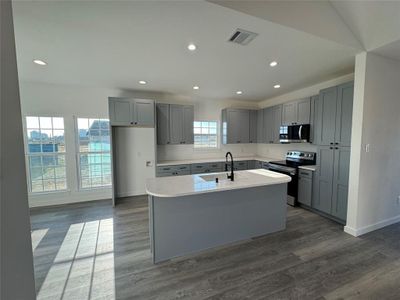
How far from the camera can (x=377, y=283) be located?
187 cm

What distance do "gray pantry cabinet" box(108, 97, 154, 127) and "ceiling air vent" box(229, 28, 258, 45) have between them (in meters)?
2.64

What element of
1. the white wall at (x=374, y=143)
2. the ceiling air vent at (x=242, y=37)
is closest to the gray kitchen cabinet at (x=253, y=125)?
the white wall at (x=374, y=143)

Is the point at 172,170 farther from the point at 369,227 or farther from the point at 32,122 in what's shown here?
the point at 369,227

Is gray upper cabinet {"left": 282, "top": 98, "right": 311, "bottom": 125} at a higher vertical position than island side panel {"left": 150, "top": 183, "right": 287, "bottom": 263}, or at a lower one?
higher

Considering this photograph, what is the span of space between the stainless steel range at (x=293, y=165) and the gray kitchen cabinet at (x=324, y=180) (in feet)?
1.36

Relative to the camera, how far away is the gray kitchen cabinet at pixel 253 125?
5.50 meters

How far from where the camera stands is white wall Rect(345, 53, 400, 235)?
261cm

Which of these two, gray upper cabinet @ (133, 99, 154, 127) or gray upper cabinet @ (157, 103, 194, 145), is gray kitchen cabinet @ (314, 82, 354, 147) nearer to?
gray upper cabinet @ (157, 103, 194, 145)

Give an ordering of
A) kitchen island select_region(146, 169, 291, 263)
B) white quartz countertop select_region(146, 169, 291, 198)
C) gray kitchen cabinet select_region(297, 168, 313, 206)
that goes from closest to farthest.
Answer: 1. white quartz countertop select_region(146, 169, 291, 198)
2. kitchen island select_region(146, 169, 291, 263)
3. gray kitchen cabinet select_region(297, 168, 313, 206)

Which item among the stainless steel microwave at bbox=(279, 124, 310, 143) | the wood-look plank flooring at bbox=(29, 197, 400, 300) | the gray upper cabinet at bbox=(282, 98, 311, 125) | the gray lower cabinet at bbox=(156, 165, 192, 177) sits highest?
the gray upper cabinet at bbox=(282, 98, 311, 125)

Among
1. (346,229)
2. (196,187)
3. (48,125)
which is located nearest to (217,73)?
(196,187)

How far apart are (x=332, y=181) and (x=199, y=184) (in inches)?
101

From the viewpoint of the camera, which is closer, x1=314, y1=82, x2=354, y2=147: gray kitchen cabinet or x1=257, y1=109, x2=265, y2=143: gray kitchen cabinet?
x1=314, y1=82, x2=354, y2=147: gray kitchen cabinet

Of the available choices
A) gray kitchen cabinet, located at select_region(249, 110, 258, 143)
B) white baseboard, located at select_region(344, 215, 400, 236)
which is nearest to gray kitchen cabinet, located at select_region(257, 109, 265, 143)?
gray kitchen cabinet, located at select_region(249, 110, 258, 143)
